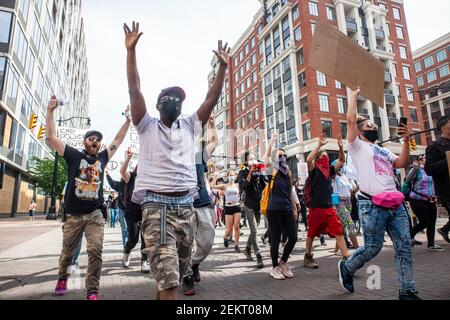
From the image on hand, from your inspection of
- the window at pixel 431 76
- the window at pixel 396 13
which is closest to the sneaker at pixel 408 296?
the window at pixel 396 13

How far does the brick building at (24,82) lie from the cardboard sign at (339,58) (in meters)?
17.4

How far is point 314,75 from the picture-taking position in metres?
33.1

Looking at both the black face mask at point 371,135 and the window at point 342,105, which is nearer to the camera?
the black face mask at point 371,135

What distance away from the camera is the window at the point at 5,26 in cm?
2348

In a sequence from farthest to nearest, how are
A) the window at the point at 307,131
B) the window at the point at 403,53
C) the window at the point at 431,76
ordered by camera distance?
the window at the point at 431,76 < the window at the point at 403,53 < the window at the point at 307,131

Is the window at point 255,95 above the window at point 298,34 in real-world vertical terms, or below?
below

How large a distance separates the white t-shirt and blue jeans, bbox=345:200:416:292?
202 mm

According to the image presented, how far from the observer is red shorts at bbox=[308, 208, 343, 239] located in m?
5.20

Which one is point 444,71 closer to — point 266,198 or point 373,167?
point 266,198

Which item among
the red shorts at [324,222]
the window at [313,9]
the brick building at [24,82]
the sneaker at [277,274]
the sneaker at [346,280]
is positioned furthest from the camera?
the window at [313,9]

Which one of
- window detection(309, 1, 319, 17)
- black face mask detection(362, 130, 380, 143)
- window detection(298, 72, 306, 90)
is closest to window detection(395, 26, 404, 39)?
window detection(309, 1, 319, 17)

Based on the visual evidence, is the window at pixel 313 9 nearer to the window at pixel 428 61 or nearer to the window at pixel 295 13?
the window at pixel 295 13

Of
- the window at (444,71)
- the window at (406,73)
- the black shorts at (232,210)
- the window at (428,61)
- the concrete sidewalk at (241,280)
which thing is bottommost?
the concrete sidewalk at (241,280)
